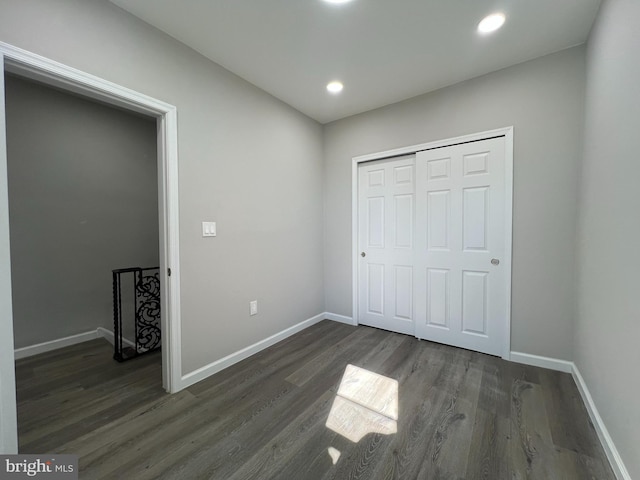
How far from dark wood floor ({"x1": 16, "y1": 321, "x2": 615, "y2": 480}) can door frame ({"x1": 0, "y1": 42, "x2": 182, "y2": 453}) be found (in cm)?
29

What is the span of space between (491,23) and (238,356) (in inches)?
132

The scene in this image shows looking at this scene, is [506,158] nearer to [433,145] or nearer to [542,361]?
[433,145]

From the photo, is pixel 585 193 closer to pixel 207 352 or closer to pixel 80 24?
pixel 207 352

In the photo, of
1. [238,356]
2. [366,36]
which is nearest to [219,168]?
[366,36]

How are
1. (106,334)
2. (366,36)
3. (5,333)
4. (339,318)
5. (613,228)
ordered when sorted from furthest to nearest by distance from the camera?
(339,318) → (106,334) → (366,36) → (613,228) → (5,333)

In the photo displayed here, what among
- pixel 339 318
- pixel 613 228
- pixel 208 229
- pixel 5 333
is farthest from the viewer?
pixel 339 318

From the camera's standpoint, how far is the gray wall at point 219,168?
1.52 m

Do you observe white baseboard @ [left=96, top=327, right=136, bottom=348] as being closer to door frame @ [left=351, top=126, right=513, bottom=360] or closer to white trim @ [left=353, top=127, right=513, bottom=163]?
white trim @ [left=353, top=127, right=513, bottom=163]

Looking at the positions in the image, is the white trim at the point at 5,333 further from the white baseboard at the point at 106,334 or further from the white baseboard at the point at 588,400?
the white baseboard at the point at 588,400

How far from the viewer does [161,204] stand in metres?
1.93

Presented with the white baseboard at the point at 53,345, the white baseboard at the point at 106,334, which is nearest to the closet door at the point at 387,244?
the white baseboard at the point at 106,334

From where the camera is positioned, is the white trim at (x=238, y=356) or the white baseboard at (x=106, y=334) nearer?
the white trim at (x=238, y=356)

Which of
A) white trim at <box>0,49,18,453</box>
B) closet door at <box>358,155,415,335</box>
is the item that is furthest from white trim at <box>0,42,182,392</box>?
closet door at <box>358,155,415,335</box>

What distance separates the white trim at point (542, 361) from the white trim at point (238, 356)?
2176 millimetres
